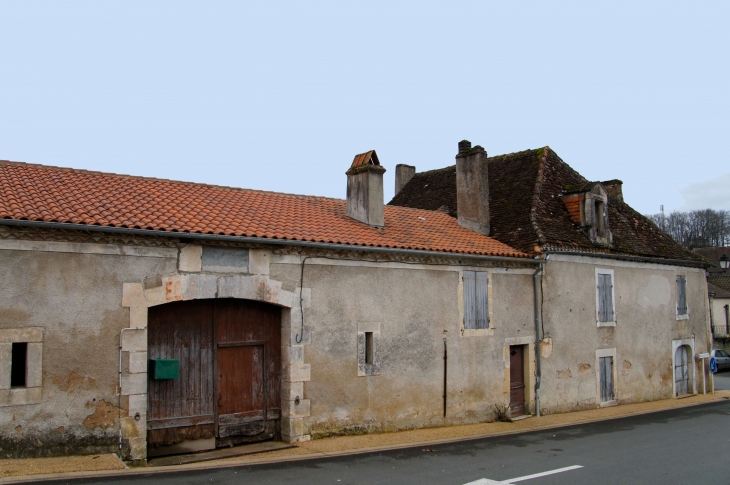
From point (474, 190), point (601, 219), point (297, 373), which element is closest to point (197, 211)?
point (297, 373)

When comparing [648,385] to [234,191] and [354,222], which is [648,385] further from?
[234,191]

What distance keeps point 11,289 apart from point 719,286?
42.8 meters

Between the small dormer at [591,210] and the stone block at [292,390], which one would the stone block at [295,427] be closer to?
the stone block at [292,390]

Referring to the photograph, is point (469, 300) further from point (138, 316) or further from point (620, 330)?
A: point (138, 316)

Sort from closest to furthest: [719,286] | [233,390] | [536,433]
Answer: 1. [233,390]
2. [536,433]
3. [719,286]

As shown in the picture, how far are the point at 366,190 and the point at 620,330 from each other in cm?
859

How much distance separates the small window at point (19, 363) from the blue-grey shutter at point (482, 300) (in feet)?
28.8

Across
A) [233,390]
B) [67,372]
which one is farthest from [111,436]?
[233,390]

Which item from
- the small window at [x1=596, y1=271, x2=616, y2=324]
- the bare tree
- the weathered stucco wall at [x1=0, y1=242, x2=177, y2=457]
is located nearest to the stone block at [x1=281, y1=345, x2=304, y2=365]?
the weathered stucco wall at [x1=0, y1=242, x2=177, y2=457]

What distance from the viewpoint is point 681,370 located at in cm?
1909

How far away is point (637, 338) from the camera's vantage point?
1736 cm

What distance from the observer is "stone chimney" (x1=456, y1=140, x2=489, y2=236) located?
16.0 meters

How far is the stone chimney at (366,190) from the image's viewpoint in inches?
523

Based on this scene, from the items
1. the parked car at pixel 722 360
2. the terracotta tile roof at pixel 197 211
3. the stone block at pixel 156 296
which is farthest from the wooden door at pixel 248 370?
the parked car at pixel 722 360
